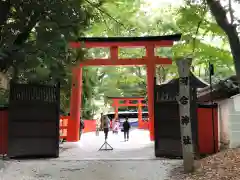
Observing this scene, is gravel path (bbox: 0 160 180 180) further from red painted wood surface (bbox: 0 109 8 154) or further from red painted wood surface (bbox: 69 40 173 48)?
red painted wood surface (bbox: 69 40 173 48)

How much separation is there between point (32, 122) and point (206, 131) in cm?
605

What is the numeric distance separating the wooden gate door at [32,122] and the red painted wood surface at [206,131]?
4985 millimetres

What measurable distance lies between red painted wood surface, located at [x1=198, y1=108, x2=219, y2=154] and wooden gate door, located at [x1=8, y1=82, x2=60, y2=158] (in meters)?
4.98

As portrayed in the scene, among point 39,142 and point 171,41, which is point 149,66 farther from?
point 39,142

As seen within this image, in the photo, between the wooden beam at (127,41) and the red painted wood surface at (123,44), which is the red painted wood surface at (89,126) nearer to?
the red painted wood surface at (123,44)

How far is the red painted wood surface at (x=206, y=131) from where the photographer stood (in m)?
11.9

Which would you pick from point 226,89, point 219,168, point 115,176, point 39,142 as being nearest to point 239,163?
point 219,168

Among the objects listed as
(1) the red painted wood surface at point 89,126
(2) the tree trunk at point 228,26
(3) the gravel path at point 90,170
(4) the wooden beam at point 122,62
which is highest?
(4) the wooden beam at point 122,62

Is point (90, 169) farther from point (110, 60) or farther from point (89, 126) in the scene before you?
point (89, 126)

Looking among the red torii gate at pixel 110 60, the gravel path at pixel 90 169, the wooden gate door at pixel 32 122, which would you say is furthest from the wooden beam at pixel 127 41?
the gravel path at pixel 90 169

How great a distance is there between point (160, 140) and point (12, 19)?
247 inches

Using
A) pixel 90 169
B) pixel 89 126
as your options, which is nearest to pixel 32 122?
pixel 90 169

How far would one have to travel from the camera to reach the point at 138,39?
1559 cm

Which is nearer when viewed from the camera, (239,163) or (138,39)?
(239,163)
